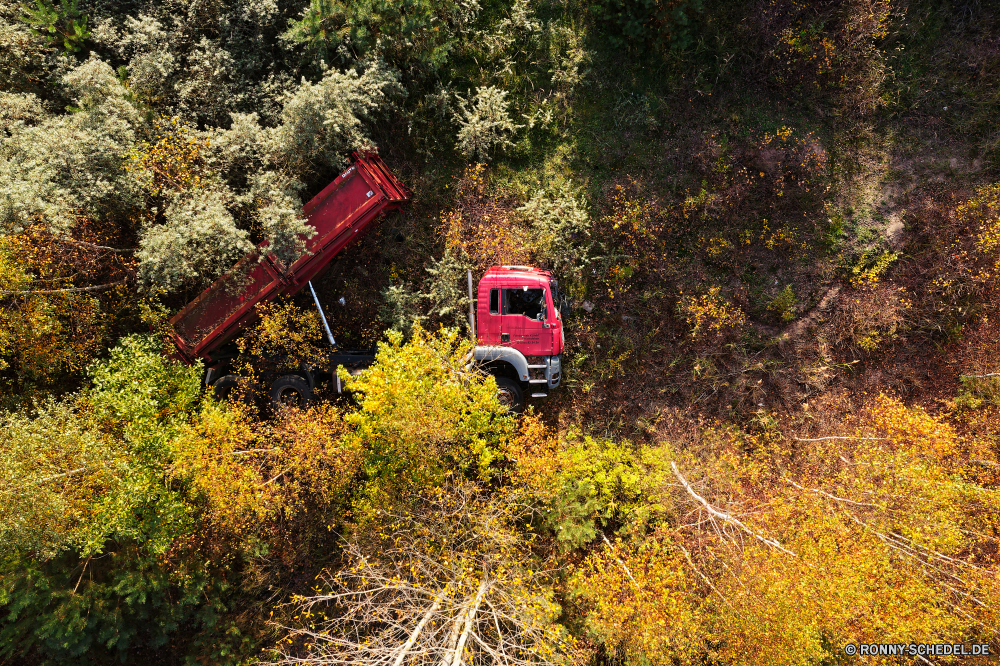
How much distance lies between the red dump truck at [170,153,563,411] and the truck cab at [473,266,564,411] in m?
0.03

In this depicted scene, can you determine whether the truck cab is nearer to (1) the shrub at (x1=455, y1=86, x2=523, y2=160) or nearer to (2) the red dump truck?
(2) the red dump truck

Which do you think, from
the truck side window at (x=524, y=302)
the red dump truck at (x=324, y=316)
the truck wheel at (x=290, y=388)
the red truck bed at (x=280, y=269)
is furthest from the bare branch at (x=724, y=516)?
the red truck bed at (x=280, y=269)

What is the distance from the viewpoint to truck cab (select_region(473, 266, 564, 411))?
44.6 ft

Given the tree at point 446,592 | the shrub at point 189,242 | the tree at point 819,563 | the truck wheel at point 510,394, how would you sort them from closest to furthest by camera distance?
the tree at point 446,592 → the tree at point 819,563 → the shrub at point 189,242 → the truck wheel at point 510,394

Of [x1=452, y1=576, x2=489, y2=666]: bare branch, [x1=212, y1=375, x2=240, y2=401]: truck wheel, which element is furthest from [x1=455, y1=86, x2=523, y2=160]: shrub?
[x1=452, y1=576, x2=489, y2=666]: bare branch

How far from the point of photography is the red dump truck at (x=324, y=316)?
13.0 m

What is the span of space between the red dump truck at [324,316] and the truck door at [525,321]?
3 cm

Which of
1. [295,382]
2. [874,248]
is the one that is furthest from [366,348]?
[874,248]

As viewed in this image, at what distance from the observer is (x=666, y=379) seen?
15.2 meters

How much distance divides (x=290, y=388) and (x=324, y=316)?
7.57ft

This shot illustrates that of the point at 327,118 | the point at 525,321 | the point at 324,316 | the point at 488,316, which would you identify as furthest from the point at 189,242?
the point at 525,321

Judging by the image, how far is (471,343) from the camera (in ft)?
44.8

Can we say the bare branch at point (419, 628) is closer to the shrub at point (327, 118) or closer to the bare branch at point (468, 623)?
the bare branch at point (468, 623)

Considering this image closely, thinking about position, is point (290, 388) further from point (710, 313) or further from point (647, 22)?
point (647, 22)
